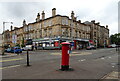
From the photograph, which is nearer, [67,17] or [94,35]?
[67,17]

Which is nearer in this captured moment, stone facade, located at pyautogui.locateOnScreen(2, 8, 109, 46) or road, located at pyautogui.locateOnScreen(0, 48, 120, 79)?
road, located at pyautogui.locateOnScreen(0, 48, 120, 79)

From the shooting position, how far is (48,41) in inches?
1576

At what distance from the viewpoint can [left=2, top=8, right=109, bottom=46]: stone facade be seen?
38094 mm

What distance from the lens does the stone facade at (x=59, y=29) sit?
125ft

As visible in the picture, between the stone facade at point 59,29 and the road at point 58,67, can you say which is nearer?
the road at point 58,67

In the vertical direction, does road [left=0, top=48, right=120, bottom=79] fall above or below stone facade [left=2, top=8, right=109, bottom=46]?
below

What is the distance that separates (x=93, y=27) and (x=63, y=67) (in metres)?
51.2

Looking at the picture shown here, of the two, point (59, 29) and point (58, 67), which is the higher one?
point (59, 29)

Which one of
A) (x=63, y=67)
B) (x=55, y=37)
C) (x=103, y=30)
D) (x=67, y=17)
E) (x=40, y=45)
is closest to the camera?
(x=63, y=67)

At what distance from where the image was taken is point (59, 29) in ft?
122

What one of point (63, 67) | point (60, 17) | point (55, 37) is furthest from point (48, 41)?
point (63, 67)

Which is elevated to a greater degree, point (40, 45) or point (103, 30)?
point (103, 30)

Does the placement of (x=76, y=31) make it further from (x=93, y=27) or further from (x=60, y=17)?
(x=93, y=27)

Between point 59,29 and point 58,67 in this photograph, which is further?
point 59,29
